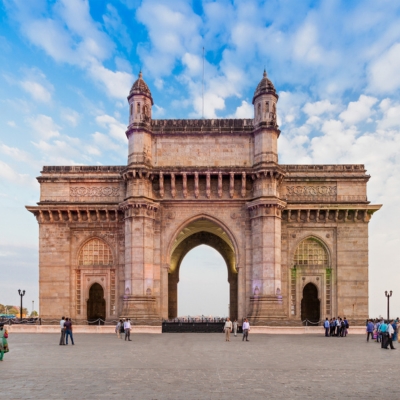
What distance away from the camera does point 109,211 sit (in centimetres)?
3681

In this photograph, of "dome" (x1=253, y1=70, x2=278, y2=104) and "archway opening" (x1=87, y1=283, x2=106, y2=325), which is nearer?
"dome" (x1=253, y1=70, x2=278, y2=104)

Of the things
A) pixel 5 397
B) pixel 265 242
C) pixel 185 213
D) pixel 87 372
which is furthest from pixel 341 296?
pixel 5 397

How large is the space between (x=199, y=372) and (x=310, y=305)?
27.4 m

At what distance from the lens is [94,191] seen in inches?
1478

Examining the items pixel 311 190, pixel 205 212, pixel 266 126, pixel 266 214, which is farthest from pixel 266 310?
pixel 266 126

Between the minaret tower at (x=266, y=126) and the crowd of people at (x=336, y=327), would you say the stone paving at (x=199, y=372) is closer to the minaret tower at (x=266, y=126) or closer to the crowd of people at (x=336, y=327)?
the crowd of people at (x=336, y=327)

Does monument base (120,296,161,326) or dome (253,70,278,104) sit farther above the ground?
dome (253,70,278,104)

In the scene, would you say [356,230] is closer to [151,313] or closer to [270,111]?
[270,111]

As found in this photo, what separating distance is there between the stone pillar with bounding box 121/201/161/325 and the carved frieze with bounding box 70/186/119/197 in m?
2.58

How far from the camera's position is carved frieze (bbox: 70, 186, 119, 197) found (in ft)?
123

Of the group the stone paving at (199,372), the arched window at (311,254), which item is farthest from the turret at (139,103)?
the stone paving at (199,372)

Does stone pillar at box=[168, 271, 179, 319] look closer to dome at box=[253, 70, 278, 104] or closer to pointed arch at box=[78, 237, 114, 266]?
pointed arch at box=[78, 237, 114, 266]

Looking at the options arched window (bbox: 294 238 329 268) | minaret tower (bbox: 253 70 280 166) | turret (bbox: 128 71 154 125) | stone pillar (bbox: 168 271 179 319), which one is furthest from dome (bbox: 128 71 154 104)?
stone pillar (bbox: 168 271 179 319)

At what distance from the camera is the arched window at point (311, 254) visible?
37.1m
